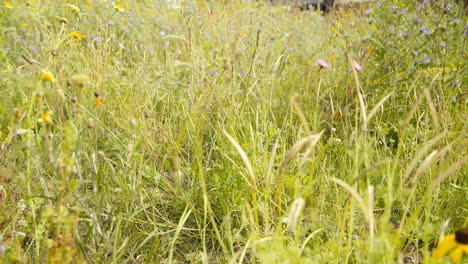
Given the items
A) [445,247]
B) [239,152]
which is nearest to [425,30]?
[445,247]

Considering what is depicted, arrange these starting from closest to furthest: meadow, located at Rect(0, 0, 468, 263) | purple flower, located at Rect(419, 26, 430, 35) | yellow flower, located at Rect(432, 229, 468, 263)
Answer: yellow flower, located at Rect(432, 229, 468, 263) < meadow, located at Rect(0, 0, 468, 263) < purple flower, located at Rect(419, 26, 430, 35)

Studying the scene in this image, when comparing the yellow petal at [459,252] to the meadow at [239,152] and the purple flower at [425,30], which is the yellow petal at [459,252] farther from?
the purple flower at [425,30]

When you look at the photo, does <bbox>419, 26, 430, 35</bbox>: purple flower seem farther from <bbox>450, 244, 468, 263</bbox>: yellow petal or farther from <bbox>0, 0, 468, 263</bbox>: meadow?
<bbox>450, 244, 468, 263</bbox>: yellow petal

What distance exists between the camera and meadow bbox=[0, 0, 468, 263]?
1282 millimetres

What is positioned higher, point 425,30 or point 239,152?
point 425,30

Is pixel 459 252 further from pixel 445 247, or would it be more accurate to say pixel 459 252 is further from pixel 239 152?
pixel 239 152

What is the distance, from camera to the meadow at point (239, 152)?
4.21 ft

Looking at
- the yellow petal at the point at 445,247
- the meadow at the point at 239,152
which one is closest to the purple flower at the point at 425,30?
the meadow at the point at 239,152

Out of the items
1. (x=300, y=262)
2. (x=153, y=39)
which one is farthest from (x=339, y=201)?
(x=153, y=39)

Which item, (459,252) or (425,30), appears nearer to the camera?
(459,252)

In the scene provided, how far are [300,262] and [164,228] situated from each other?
761 mm

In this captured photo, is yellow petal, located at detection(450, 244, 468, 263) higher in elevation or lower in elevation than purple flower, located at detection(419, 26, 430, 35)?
lower

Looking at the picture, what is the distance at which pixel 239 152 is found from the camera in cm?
116

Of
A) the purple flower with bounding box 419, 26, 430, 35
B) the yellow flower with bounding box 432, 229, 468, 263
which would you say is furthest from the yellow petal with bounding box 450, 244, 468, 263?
the purple flower with bounding box 419, 26, 430, 35
